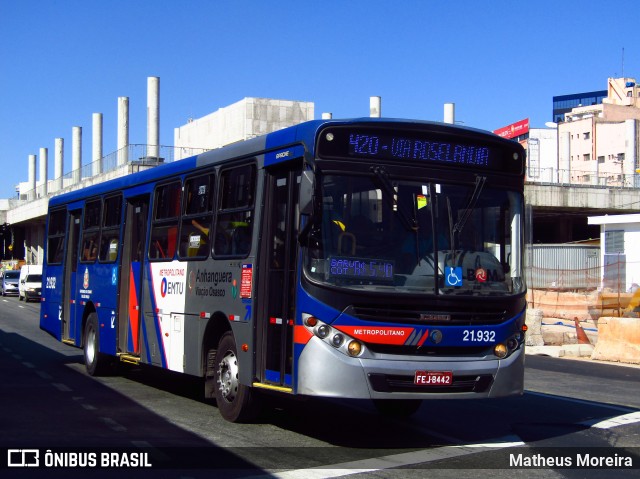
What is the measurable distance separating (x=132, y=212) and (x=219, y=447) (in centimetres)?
633

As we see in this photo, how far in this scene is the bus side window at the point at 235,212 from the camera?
10484 millimetres

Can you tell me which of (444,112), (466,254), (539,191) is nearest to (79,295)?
(466,254)

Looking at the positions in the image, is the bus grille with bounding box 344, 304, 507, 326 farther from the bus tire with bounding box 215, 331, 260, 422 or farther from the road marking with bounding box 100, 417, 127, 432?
the road marking with bounding box 100, 417, 127, 432

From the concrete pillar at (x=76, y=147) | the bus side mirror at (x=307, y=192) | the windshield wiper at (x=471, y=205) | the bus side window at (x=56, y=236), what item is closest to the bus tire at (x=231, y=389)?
the bus side mirror at (x=307, y=192)

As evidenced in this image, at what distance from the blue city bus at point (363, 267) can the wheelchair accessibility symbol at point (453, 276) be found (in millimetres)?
16

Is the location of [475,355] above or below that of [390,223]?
A: below

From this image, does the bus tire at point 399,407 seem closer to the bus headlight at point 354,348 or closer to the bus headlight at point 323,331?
the bus headlight at point 354,348

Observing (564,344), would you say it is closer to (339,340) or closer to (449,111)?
(339,340)

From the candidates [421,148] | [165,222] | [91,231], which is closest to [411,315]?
[421,148]

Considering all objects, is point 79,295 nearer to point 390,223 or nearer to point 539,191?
point 390,223

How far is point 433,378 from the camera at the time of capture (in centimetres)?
896

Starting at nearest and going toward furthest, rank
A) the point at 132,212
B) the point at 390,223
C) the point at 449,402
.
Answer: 1. the point at 390,223
2. the point at 449,402
3. the point at 132,212

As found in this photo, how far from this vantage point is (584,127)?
381 ft

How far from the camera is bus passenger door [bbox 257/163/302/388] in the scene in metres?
9.45
